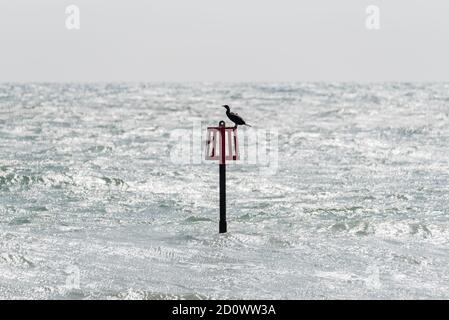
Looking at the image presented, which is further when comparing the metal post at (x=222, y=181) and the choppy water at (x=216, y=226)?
the metal post at (x=222, y=181)

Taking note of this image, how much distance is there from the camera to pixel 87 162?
34094 millimetres

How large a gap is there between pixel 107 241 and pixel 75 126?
43276mm

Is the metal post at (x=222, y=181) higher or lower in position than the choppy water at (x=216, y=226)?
higher

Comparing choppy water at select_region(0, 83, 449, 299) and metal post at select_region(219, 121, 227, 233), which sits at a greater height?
metal post at select_region(219, 121, 227, 233)

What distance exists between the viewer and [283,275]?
47.1 ft

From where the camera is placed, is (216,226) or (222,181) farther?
(216,226)

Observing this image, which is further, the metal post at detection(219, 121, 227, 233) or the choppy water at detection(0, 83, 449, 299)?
the metal post at detection(219, 121, 227, 233)

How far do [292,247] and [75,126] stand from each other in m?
44.6

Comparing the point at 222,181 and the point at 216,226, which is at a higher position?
the point at 222,181

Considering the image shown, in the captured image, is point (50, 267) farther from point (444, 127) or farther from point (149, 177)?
point (444, 127)
